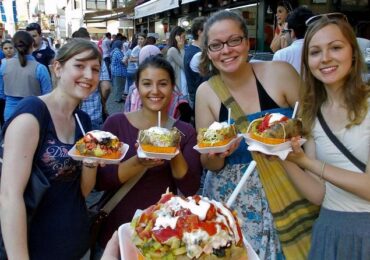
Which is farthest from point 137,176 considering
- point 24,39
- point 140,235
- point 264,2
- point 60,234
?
point 264,2

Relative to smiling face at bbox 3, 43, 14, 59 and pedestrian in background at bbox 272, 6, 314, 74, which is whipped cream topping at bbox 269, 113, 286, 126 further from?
smiling face at bbox 3, 43, 14, 59

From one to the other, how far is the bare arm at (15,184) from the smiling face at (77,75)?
35 centimetres

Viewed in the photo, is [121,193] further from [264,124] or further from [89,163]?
[264,124]

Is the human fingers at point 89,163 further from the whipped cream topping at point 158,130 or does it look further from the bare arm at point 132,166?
the whipped cream topping at point 158,130

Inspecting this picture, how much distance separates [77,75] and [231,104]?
857 mm

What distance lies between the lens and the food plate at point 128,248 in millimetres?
1231

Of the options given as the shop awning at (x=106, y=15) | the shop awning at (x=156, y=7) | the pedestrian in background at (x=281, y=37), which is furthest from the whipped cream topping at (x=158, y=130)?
the shop awning at (x=106, y=15)

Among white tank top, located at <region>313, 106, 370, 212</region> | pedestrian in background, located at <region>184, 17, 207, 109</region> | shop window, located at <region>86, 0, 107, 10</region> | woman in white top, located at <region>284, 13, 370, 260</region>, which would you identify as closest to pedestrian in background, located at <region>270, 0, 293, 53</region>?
pedestrian in background, located at <region>184, 17, 207, 109</region>

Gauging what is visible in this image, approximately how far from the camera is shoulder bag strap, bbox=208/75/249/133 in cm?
218

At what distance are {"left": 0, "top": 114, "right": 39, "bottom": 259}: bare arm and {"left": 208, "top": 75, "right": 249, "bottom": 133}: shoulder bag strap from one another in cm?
107

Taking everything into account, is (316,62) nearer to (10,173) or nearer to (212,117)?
(212,117)

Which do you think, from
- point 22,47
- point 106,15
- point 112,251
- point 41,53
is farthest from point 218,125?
point 106,15

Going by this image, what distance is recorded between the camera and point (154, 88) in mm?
2223

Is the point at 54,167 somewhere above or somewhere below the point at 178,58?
below
